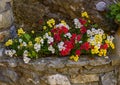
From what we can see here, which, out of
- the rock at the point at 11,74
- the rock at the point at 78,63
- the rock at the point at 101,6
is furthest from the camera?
the rock at the point at 101,6

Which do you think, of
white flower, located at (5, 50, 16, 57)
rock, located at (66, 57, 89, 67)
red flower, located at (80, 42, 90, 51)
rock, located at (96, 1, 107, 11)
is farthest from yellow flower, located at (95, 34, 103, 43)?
white flower, located at (5, 50, 16, 57)

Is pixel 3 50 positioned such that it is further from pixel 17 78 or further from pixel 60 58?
pixel 60 58

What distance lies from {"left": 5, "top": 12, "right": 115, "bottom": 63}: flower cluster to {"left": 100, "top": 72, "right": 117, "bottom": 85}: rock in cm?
22

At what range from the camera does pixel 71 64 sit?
9.18 ft

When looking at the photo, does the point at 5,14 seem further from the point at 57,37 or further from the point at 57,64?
the point at 57,64

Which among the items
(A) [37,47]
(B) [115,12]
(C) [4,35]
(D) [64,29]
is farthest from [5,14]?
(B) [115,12]

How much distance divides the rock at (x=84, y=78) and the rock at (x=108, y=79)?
0.19 feet

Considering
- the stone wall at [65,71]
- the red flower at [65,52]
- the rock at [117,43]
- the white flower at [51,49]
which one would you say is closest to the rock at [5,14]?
the stone wall at [65,71]

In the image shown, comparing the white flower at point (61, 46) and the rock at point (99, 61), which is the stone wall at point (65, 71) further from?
the white flower at point (61, 46)

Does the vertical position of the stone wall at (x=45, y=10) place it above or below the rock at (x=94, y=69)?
above

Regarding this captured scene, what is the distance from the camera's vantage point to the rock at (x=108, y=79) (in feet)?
9.52

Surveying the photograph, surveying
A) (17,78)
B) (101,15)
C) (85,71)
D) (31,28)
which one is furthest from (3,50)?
(101,15)

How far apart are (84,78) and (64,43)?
14.9 inches

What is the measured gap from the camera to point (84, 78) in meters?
2.88
